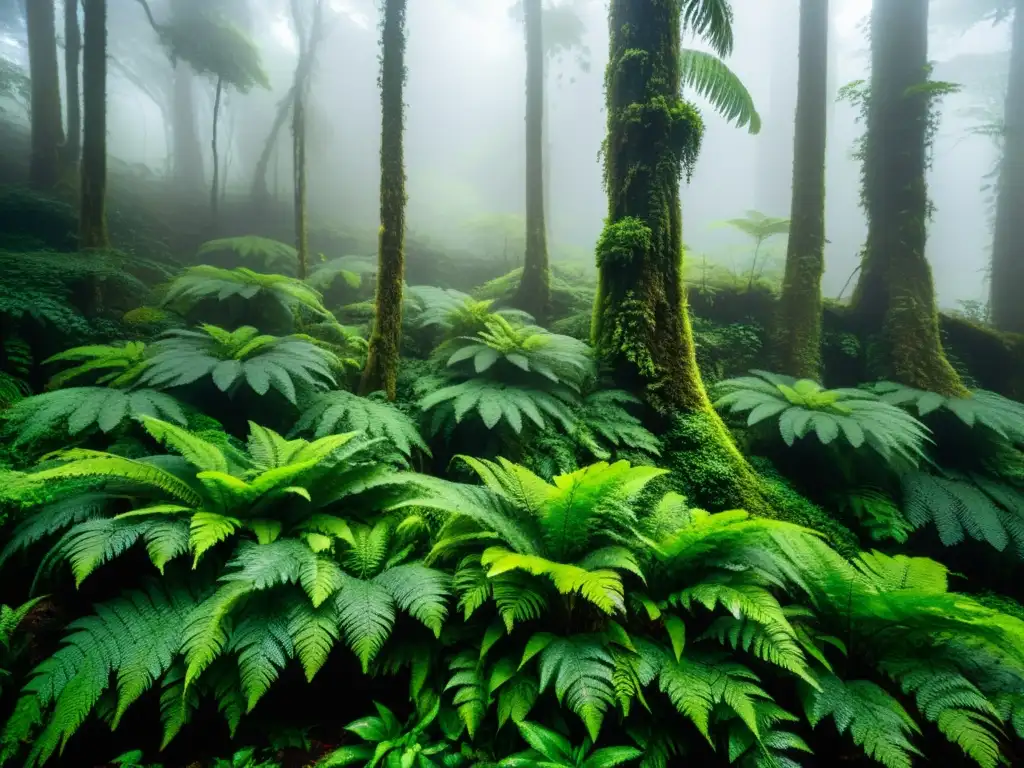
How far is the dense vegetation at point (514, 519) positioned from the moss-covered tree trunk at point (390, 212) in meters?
0.03

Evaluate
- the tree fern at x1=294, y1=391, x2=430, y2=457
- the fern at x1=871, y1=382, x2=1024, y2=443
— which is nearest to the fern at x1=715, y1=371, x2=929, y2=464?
the fern at x1=871, y1=382, x2=1024, y2=443

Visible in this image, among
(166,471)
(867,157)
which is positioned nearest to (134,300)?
(166,471)

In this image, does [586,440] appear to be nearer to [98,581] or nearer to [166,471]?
[166,471]

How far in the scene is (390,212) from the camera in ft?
14.7

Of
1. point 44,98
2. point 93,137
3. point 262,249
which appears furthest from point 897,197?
point 44,98

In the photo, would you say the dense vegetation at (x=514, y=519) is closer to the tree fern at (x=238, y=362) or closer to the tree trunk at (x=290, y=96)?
the tree fern at (x=238, y=362)

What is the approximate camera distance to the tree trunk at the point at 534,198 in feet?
25.6

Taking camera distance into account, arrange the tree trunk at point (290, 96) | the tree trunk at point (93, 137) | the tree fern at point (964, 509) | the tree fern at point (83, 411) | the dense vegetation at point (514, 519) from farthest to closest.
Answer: the tree trunk at point (290, 96) < the tree trunk at point (93, 137) < the tree fern at point (964, 509) < the tree fern at point (83, 411) < the dense vegetation at point (514, 519)

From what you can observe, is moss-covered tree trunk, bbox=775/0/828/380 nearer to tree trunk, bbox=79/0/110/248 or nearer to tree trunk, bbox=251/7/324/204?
tree trunk, bbox=79/0/110/248

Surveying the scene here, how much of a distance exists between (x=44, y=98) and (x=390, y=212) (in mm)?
10552

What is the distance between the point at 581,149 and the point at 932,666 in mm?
77456

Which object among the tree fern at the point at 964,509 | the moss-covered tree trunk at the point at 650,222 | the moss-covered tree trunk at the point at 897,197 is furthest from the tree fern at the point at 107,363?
the moss-covered tree trunk at the point at 897,197

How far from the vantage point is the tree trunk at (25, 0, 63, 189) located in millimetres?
9492

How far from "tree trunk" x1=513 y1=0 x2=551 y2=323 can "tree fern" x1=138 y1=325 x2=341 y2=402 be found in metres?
4.17
